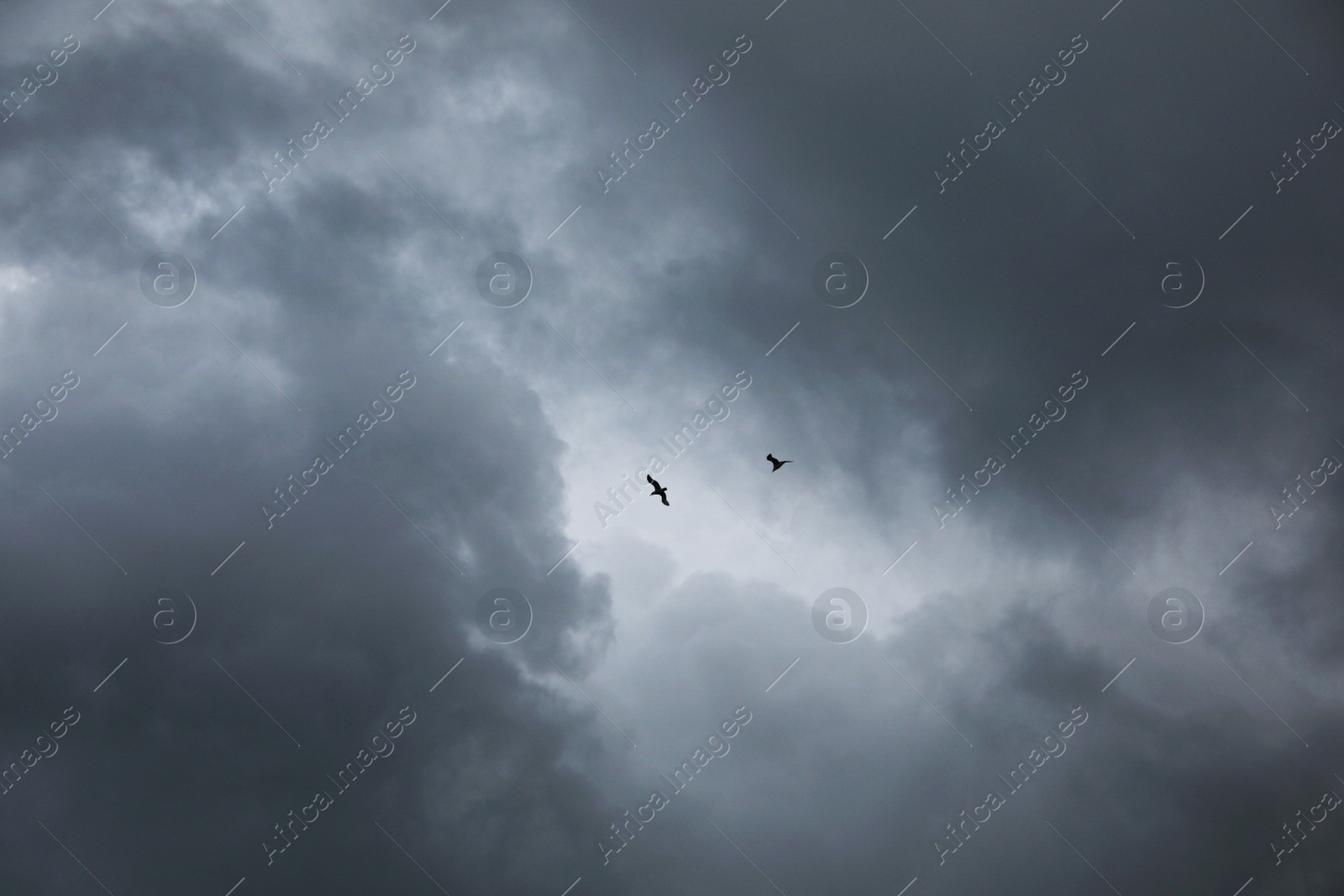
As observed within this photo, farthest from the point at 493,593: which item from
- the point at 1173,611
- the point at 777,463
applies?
the point at 1173,611

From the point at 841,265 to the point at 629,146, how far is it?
2818cm

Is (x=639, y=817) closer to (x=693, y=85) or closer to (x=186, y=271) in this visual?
(x=186, y=271)

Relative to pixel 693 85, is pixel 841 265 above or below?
below

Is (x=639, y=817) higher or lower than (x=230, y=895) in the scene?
lower

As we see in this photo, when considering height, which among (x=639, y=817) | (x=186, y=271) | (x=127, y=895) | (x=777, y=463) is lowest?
(x=639, y=817)

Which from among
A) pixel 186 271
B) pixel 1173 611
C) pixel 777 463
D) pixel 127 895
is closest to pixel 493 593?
pixel 777 463

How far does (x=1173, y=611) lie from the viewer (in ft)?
307

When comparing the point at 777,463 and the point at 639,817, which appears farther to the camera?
the point at 639,817

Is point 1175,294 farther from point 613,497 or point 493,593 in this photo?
point 493,593

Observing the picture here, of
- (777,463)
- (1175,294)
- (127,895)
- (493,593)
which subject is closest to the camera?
(777,463)

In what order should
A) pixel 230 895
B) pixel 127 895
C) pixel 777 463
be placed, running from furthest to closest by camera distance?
1. pixel 230 895
2. pixel 127 895
3. pixel 777 463

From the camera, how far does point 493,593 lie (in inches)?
3561

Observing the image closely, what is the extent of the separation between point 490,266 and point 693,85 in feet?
108

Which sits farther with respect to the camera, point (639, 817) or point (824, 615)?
point (639, 817)
